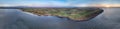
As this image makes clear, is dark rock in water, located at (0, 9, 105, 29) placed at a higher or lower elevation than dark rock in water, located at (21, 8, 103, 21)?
lower

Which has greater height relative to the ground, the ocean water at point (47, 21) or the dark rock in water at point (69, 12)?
the dark rock in water at point (69, 12)

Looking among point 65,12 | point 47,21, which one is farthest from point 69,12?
point 47,21

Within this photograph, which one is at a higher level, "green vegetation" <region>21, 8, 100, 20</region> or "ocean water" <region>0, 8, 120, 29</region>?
"green vegetation" <region>21, 8, 100, 20</region>

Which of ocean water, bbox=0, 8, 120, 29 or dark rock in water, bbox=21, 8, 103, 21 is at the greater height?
dark rock in water, bbox=21, 8, 103, 21

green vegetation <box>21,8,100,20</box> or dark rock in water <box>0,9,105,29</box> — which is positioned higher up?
green vegetation <box>21,8,100,20</box>
